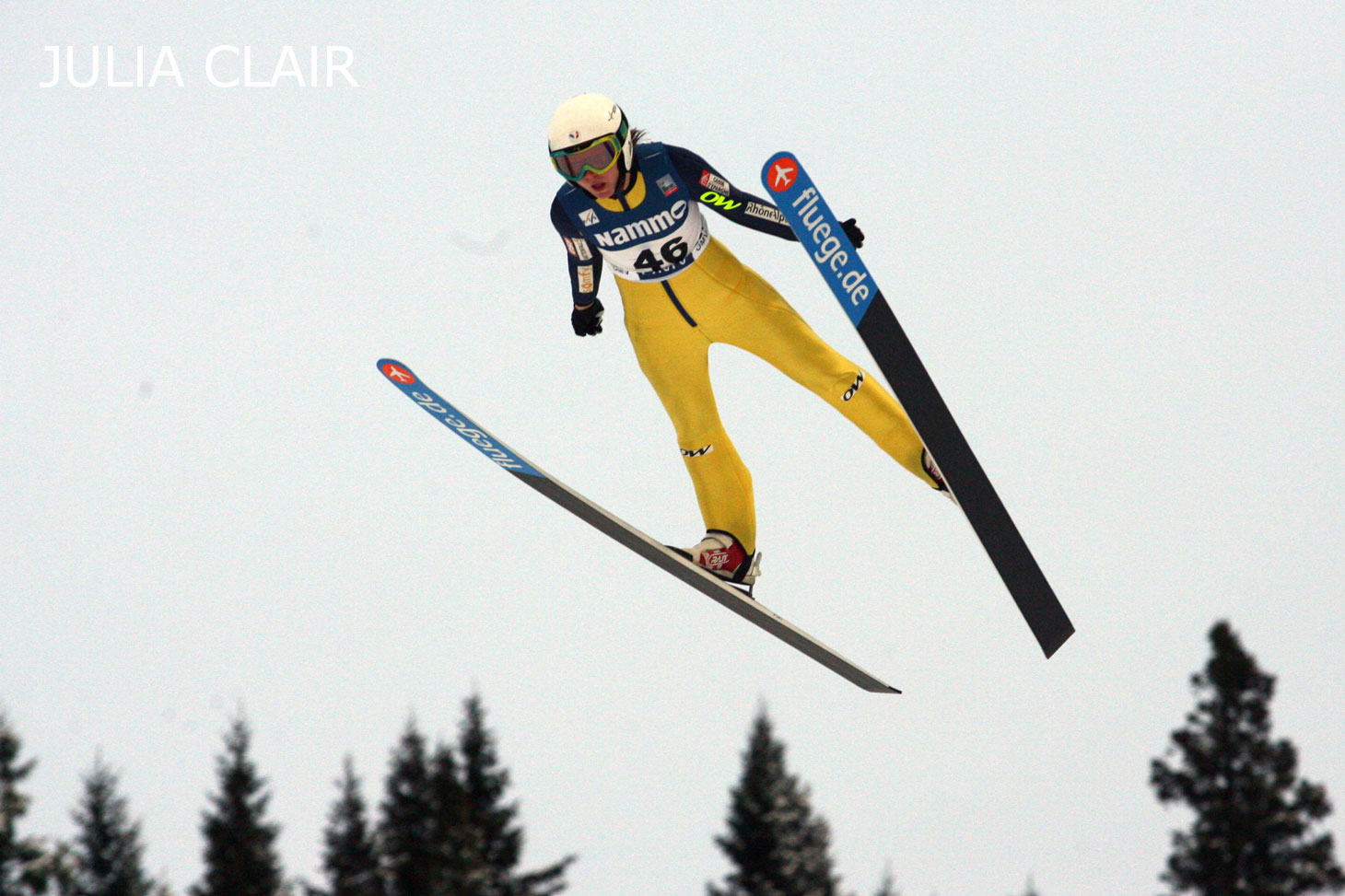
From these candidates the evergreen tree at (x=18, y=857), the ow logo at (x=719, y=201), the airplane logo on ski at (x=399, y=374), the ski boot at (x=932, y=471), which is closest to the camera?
the ow logo at (x=719, y=201)

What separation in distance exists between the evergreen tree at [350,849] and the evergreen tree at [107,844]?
318cm

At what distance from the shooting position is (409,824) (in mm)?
27406

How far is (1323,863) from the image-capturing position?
23.2 meters

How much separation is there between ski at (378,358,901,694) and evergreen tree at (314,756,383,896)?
18.6 m

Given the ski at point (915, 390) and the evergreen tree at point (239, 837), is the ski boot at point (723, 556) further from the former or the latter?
the evergreen tree at point (239, 837)

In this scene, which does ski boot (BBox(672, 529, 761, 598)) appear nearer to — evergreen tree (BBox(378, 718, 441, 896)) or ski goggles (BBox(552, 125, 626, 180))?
ski goggles (BBox(552, 125, 626, 180))

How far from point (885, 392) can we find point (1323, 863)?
18271 mm

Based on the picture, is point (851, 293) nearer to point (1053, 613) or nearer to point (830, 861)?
point (1053, 613)

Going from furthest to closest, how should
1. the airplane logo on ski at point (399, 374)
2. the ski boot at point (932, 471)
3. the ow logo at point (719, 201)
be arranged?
the airplane logo on ski at point (399, 374) < the ski boot at point (932, 471) < the ow logo at point (719, 201)

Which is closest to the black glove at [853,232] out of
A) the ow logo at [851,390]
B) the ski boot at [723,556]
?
the ow logo at [851,390]

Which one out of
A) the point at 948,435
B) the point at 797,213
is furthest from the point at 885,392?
the point at 797,213

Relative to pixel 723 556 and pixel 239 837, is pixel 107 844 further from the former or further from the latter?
pixel 723 556

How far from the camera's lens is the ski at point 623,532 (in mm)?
8023

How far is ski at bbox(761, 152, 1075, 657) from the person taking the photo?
7008 mm
